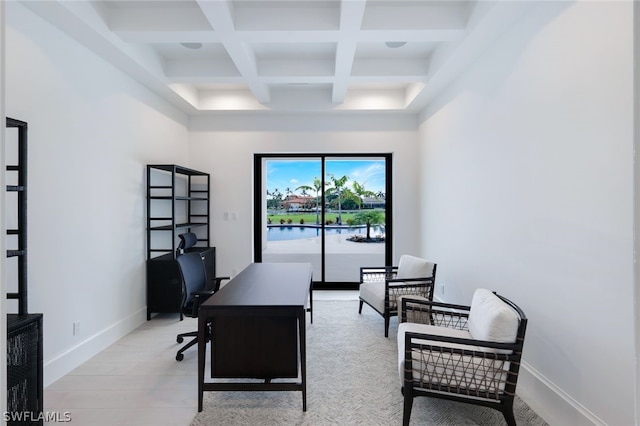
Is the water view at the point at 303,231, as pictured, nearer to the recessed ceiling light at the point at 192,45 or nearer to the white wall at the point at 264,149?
the white wall at the point at 264,149

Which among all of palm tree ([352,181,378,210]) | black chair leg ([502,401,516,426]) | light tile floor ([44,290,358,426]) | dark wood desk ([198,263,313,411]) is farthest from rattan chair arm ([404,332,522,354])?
palm tree ([352,181,378,210])

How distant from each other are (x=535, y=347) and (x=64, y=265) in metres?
3.73

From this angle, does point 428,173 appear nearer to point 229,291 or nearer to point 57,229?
point 229,291

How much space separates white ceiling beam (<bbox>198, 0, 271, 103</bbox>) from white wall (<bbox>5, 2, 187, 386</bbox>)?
49.5 inches

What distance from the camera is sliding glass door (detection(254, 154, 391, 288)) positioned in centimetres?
518

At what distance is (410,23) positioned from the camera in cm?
269

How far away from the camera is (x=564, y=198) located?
195cm

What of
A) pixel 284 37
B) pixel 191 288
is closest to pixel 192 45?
pixel 284 37

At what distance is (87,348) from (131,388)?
81 cm

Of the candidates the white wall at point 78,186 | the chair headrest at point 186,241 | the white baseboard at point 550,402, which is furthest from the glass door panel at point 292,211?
the white baseboard at point 550,402

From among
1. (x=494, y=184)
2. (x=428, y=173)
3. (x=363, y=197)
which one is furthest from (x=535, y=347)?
(x=363, y=197)

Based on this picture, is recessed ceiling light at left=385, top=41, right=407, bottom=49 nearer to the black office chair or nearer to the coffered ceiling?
the coffered ceiling

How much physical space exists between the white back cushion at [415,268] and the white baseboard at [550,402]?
1.22 meters

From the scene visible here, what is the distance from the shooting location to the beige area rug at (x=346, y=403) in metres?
1.99
